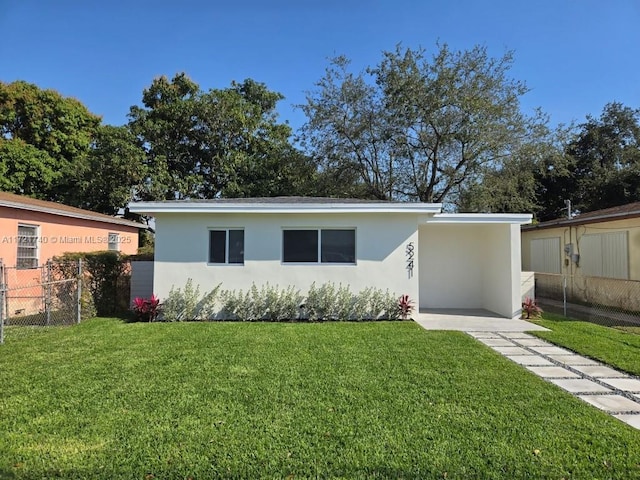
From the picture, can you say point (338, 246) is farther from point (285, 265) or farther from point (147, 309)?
point (147, 309)

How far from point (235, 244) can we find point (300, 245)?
1613 mm

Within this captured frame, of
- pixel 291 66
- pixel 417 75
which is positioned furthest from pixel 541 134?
pixel 291 66

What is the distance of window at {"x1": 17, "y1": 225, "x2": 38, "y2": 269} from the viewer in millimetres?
10297

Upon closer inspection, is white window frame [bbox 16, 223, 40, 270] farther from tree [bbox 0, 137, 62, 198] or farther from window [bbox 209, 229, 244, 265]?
tree [bbox 0, 137, 62, 198]

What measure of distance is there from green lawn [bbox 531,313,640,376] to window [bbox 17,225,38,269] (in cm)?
1282

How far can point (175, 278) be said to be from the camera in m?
9.34

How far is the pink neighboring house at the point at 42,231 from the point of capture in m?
9.78

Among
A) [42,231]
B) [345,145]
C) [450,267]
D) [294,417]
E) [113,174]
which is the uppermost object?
[345,145]

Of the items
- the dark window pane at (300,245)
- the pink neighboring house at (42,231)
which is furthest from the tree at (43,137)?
the dark window pane at (300,245)

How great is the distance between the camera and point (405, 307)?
9164mm

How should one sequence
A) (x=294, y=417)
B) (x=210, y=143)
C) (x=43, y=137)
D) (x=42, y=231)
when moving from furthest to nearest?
(x=210, y=143) → (x=43, y=137) → (x=42, y=231) → (x=294, y=417)

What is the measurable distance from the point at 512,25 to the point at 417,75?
6850mm

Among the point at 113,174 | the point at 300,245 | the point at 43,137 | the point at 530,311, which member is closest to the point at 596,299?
the point at 530,311

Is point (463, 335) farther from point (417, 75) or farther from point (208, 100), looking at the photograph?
point (208, 100)
